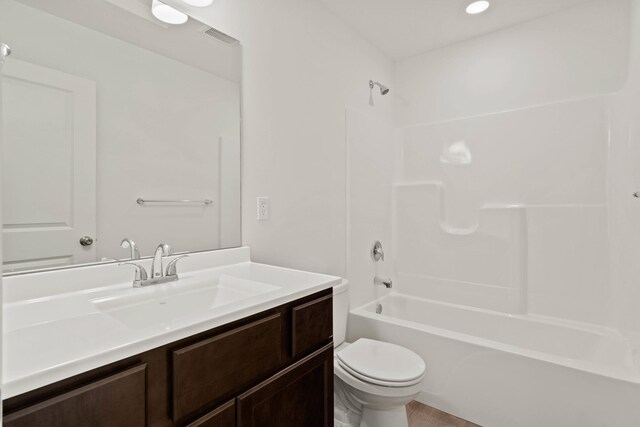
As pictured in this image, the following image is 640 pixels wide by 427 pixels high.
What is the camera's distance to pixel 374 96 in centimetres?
263

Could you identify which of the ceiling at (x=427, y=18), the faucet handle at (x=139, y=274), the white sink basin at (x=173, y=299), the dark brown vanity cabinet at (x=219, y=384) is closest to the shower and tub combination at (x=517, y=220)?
the ceiling at (x=427, y=18)

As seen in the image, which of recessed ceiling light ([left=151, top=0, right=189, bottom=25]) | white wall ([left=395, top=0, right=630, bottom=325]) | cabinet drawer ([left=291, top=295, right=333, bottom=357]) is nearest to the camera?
cabinet drawer ([left=291, top=295, right=333, bottom=357])

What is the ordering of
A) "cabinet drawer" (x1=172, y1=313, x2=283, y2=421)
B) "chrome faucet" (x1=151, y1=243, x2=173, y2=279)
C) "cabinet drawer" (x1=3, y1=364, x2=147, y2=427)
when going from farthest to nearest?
"chrome faucet" (x1=151, y1=243, x2=173, y2=279) → "cabinet drawer" (x1=172, y1=313, x2=283, y2=421) → "cabinet drawer" (x1=3, y1=364, x2=147, y2=427)

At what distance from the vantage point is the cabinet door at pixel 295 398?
0.93 m

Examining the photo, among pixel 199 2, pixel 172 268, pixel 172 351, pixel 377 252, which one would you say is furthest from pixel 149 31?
pixel 377 252

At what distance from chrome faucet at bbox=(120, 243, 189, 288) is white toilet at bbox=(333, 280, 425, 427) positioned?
0.94 m

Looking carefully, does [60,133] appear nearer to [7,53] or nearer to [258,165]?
[7,53]

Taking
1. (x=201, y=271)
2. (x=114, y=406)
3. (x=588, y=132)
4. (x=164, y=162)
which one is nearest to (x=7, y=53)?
(x=164, y=162)

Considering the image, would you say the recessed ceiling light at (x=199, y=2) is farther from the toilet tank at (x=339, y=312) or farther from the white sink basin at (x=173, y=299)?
the toilet tank at (x=339, y=312)

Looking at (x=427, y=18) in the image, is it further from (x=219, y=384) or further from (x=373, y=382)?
(x=219, y=384)

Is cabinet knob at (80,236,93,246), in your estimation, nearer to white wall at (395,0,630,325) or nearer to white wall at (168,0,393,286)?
white wall at (168,0,393,286)

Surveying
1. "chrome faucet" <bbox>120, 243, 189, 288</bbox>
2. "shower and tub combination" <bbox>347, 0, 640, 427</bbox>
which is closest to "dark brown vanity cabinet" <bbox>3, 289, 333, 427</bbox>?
"chrome faucet" <bbox>120, 243, 189, 288</bbox>

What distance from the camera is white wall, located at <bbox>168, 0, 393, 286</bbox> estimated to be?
5.37ft

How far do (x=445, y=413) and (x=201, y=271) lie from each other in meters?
1.63
